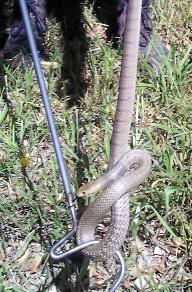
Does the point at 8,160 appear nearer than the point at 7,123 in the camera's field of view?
Yes

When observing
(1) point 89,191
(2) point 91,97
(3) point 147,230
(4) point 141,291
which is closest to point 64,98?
(2) point 91,97

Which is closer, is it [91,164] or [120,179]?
[120,179]

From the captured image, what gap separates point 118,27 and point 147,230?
3.47 ft

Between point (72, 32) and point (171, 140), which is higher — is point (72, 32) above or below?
above

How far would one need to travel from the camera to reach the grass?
1953 mm

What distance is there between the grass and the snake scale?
41 centimetres

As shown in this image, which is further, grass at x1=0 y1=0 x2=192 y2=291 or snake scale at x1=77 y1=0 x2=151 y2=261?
grass at x1=0 y1=0 x2=192 y2=291

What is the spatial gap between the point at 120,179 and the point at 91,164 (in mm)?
762

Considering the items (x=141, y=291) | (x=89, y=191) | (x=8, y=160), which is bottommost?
(x=141, y=291)

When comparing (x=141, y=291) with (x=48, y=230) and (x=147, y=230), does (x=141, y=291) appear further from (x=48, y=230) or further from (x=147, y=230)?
(x=48, y=230)

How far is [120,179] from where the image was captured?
144 centimetres

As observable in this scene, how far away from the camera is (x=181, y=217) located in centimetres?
202

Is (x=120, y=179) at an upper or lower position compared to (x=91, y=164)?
upper

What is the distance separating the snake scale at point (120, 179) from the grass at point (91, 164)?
412mm
